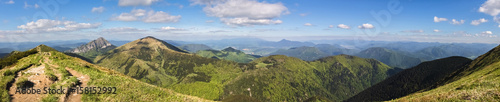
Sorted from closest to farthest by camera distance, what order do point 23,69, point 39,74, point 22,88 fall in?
point 22,88
point 39,74
point 23,69

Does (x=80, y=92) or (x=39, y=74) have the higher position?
(x=39, y=74)

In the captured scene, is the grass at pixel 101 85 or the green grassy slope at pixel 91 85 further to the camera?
the grass at pixel 101 85

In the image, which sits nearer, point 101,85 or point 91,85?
point 91,85

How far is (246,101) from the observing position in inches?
7308

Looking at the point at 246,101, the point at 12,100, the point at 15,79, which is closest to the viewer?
the point at 12,100

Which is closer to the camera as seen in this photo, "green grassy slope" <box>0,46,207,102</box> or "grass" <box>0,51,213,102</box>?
"green grassy slope" <box>0,46,207,102</box>

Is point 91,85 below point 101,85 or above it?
above

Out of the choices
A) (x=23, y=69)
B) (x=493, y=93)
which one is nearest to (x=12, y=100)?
(x=23, y=69)

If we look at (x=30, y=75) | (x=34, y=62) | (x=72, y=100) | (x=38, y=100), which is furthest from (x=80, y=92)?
(x=34, y=62)

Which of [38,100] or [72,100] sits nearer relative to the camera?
[38,100]

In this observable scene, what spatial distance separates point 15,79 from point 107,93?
12.5m

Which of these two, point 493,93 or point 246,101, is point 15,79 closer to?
point 493,93

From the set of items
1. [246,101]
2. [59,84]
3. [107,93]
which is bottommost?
[246,101]

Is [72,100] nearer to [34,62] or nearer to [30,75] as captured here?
[30,75]
